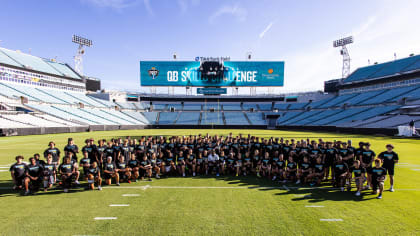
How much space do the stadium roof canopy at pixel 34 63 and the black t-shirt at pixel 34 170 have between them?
1940 inches

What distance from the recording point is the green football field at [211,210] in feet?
15.2

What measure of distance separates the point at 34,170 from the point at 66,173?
1.20 m

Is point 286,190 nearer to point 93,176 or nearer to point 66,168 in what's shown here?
point 93,176

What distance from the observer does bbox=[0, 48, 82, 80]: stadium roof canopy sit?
135ft

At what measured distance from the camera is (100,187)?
7.38 m

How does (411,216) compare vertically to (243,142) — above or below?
below

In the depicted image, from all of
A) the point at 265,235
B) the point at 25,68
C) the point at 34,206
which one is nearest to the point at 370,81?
the point at 265,235

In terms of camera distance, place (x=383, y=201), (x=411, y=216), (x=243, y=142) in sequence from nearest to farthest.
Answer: (x=411, y=216) → (x=383, y=201) → (x=243, y=142)

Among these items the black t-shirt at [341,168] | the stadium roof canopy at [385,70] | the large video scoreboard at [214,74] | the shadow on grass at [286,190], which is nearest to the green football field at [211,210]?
the shadow on grass at [286,190]

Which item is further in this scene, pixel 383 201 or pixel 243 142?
pixel 243 142

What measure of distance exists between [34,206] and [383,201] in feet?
38.3

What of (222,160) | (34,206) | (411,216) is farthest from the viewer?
(222,160)

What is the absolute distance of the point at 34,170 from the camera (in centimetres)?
716

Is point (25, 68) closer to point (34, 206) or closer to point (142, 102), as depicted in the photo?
point (142, 102)
